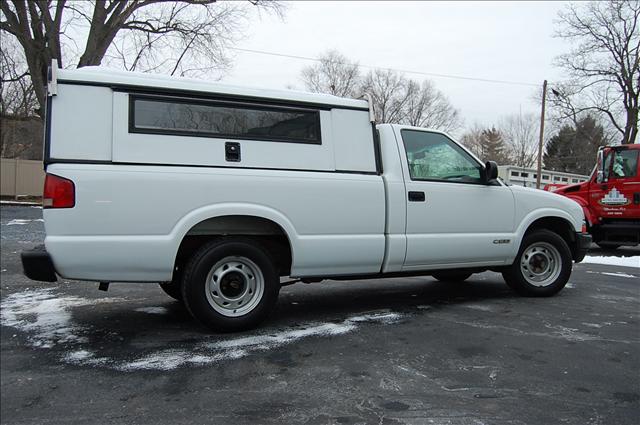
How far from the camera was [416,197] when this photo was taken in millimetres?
5039

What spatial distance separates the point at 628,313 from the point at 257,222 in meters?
4.23

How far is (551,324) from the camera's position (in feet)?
16.1

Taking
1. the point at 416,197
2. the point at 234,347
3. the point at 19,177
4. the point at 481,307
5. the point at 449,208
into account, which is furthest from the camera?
the point at 19,177

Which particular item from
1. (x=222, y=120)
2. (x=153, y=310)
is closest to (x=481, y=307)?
(x=222, y=120)

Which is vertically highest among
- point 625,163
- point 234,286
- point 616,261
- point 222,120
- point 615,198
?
point 625,163

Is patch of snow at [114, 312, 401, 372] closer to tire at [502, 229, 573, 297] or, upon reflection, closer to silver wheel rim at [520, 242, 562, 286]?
tire at [502, 229, 573, 297]

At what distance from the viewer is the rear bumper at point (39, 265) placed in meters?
3.79

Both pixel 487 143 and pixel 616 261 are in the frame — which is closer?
pixel 616 261

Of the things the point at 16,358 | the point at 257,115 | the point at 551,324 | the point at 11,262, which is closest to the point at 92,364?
the point at 16,358

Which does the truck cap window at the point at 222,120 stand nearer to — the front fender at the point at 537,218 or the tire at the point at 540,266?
the front fender at the point at 537,218

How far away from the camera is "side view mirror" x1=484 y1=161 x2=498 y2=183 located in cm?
541

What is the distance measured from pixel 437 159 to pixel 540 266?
6.69 ft

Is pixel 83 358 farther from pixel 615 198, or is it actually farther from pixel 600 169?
pixel 600 169

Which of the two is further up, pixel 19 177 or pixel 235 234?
pixel 19 177
